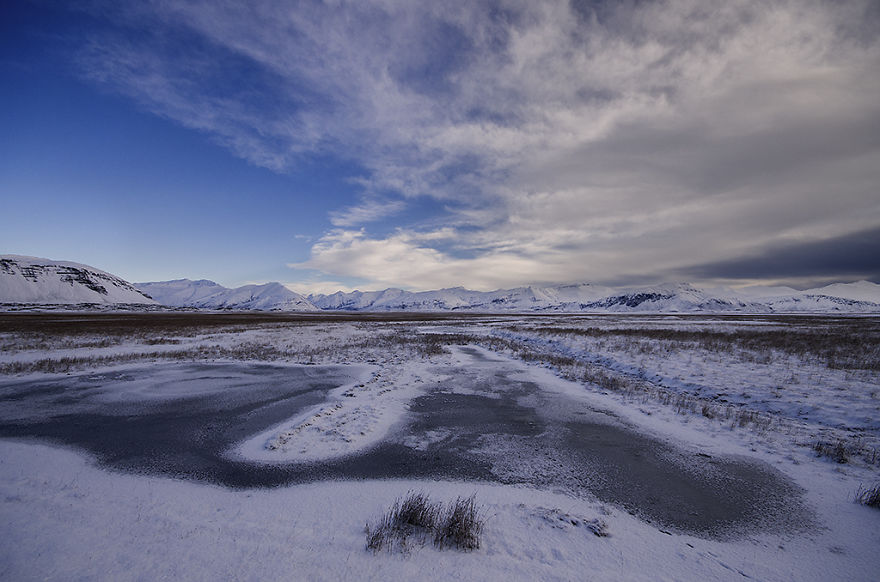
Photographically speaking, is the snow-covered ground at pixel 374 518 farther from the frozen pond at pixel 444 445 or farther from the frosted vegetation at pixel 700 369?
the frozen pond at pixel 444 445

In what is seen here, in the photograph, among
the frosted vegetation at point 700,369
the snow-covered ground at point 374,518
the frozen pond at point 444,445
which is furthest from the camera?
the frosted vegetation at point 700,369

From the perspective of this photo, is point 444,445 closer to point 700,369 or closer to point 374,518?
point 374,518

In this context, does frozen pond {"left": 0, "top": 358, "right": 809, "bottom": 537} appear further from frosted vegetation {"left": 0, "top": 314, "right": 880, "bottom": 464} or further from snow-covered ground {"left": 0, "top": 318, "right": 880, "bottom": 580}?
frosted vegetation {"left": 0, "top": 314, "right": 880, "bottom": 464}

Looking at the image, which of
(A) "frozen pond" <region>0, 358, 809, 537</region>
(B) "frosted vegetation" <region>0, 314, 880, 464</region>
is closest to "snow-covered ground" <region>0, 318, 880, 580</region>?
(B) "frosted vegetation" <region>0, 314, 880, 464</region>

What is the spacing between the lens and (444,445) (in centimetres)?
809

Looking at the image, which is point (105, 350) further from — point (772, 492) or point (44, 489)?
point (772, 492)

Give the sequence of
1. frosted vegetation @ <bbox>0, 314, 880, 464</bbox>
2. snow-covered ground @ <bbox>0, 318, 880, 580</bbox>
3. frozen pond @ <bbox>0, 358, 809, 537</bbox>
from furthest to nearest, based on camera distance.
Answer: frosted vegetation @ <bbox>0, 314, 880, 464</bbox>, frozen pond @ <bbox>0, 358, 809, 537</bbox>, snow-covered ground @ <bbox>0, 318, 880, 580</bbox>

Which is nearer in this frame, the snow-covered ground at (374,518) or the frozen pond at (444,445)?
the snow-covered ground at (374,518)

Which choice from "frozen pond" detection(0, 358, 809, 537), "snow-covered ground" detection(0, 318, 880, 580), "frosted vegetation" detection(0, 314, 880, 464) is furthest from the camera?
"frosted vegetation" detection(0, 314, 880, 464)

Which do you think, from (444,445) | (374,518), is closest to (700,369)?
(444,445)

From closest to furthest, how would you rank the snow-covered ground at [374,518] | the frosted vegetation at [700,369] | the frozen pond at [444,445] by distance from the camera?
the snow-covered ground at [374,518] < the frozen pond at [444,445] < the frosted vegetation at [700,369]

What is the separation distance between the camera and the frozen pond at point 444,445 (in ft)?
19.5

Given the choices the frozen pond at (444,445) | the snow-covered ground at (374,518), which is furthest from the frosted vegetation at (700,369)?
the frozen pond at (444,445)

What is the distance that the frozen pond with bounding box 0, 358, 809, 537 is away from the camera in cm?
594
